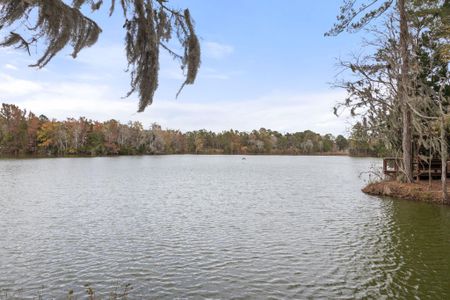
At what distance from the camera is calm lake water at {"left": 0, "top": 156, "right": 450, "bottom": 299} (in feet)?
26.2

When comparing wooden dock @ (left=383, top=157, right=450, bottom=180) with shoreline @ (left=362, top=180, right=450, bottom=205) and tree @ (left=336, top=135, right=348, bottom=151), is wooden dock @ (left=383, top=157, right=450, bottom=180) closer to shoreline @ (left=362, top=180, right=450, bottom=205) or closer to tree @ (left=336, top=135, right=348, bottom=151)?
shoreline @ (left=362, top=180, right=450, bottom=205)

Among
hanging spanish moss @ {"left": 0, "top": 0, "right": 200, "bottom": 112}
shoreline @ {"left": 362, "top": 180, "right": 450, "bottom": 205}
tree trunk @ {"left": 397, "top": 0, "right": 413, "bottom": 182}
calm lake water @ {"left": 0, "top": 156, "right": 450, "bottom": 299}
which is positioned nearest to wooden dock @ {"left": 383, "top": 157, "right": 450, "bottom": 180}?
tree trunk @ {"left": 397, "top": 0, "right": 413, "bottom": 182}

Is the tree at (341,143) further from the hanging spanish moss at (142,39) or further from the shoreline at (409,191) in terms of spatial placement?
the hanging spanish moss at (142,39)

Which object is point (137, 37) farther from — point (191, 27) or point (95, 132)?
point (95, 132)

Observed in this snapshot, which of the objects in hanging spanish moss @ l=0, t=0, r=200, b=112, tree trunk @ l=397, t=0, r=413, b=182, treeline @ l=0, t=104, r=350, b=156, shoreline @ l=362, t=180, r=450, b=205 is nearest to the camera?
hanging spanish moss @ l=0, t=0, r=200, b=112

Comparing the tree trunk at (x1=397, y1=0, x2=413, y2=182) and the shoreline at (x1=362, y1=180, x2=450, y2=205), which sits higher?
the tree trunk at (x1=397, y1=0, x2=413, y2=182)

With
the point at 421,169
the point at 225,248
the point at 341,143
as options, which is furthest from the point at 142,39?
the point at 341,143

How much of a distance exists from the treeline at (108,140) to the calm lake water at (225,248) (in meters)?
77.0

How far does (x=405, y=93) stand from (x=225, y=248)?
15523 mm

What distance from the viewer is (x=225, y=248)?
1094 centimetres

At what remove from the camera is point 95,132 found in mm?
96188

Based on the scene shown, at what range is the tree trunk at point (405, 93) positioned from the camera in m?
20.4

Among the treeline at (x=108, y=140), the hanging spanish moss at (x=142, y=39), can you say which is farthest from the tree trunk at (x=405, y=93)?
the treeline at (x=108, y=140)

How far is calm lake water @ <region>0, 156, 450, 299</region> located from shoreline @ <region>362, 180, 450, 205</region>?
0.96 meters
